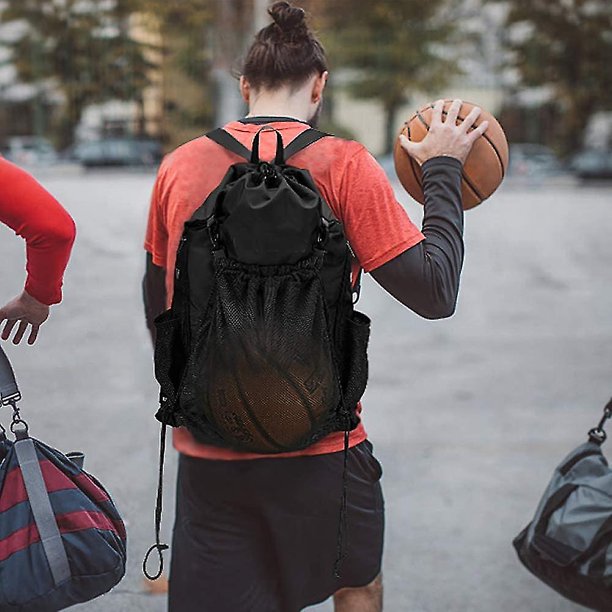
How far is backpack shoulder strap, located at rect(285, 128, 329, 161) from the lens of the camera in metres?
2.10

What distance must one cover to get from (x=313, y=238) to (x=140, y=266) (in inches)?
279

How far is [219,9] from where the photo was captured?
54.3 feet

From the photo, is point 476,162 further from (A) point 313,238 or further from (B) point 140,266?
(B) point 140,266

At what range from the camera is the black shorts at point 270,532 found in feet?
7.25

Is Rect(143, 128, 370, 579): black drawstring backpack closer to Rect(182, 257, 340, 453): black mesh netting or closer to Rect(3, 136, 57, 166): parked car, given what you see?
Rect(182, 257, 340, 453): black mesh netting

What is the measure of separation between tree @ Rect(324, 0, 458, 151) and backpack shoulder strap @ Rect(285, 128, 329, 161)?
642 inches

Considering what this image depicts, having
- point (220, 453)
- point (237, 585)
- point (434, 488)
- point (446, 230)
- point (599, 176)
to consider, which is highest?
point (446, 230)

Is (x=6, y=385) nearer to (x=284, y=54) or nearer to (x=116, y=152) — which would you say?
(x=284, y=54)

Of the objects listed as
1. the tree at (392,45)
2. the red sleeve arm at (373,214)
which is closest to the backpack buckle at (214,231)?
the red sleeve arm at (373,214)

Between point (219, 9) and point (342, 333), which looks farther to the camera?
point (219, 9)

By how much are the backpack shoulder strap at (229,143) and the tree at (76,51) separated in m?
12.2

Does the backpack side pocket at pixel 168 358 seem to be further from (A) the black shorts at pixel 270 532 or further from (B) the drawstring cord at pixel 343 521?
(B) the drawstring cord at pixel 343 521

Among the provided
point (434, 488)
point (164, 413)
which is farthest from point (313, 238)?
point (434, 488)

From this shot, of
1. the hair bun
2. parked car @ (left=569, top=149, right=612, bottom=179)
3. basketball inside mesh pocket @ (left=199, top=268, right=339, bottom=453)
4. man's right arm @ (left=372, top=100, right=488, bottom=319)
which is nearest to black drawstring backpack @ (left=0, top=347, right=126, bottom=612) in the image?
basketball inside mesh pocket @ (left=199, top=268, right=339, bottom=453)
